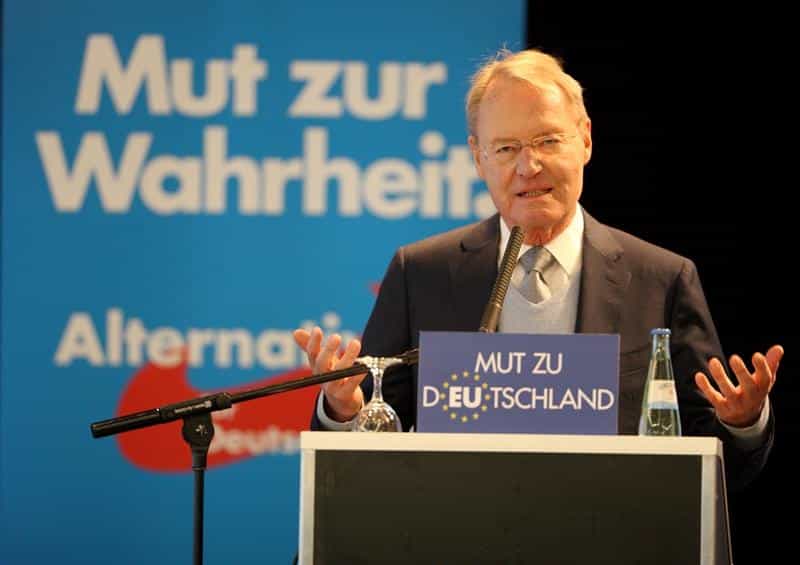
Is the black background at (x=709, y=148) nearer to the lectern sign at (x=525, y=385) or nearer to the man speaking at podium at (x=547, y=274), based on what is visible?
the man speaking at podium at (x=547, y=274)

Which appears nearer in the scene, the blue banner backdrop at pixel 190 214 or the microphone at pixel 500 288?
Answer: the microphone at pixel 500 288

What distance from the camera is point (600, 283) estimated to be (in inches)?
103

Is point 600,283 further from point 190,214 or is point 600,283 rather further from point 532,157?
point 190,214

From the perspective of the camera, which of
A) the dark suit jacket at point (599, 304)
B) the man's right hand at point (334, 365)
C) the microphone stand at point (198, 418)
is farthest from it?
the dark suit jacket at point (599, 304)

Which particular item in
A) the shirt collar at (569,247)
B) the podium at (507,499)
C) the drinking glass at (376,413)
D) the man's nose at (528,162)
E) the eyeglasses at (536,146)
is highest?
the eyeglasses at (536,146)

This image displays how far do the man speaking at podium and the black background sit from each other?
175 cm

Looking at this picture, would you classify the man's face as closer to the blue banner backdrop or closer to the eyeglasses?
the eyeglasses

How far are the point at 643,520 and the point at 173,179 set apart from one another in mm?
2781

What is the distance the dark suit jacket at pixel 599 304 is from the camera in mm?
2547

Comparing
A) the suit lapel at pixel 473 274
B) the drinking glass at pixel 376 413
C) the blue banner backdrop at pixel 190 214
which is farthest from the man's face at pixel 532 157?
the blue banner backdrop at pixel 190 214

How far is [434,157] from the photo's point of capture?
4227 mm

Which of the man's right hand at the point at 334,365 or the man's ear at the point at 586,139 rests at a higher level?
the man's ear at the point at 586,139

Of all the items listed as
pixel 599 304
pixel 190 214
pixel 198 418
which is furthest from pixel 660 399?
pixel 190 214

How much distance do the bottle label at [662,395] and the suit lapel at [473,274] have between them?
744 mm
